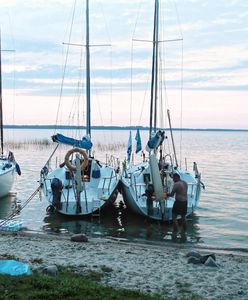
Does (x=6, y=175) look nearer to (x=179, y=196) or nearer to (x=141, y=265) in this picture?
(x=179, y=196)

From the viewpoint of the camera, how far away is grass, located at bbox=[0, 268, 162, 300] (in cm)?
747

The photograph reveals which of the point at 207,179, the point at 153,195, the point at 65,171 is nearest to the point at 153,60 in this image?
the point at 65,171

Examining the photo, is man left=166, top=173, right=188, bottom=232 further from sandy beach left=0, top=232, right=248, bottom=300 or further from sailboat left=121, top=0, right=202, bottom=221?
sandy beach left=0, top=232, right=248, bottom=300

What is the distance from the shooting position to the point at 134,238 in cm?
1695

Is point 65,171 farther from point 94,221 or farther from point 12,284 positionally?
point 12,284

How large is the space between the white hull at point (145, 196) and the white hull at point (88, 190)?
692 mm

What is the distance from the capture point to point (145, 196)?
1950 cm

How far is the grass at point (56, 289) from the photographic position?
7473 millimetres

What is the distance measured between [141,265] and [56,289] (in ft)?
10.5

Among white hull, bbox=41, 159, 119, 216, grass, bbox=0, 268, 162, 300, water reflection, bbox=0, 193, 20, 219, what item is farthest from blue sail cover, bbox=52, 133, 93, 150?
grass, bbox=0, 268, 162, 300

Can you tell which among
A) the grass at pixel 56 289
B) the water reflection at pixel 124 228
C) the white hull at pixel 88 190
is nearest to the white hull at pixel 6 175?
the white hull at pixel 88 190

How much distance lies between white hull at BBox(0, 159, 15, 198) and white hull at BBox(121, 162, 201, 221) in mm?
6606

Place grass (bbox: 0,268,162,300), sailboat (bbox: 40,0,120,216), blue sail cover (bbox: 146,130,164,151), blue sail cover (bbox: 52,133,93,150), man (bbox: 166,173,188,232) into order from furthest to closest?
1. blue sail cover (bbox: 52,133,93,150)
2. blue sail cover (bbox: 146,130,164,151)
3. sailboat (bbox: 40,0,120,216)
4. man (bbox: 166,173,188,232)
5. grass (bbox: 0,268,162,300)

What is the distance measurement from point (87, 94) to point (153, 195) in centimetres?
913
